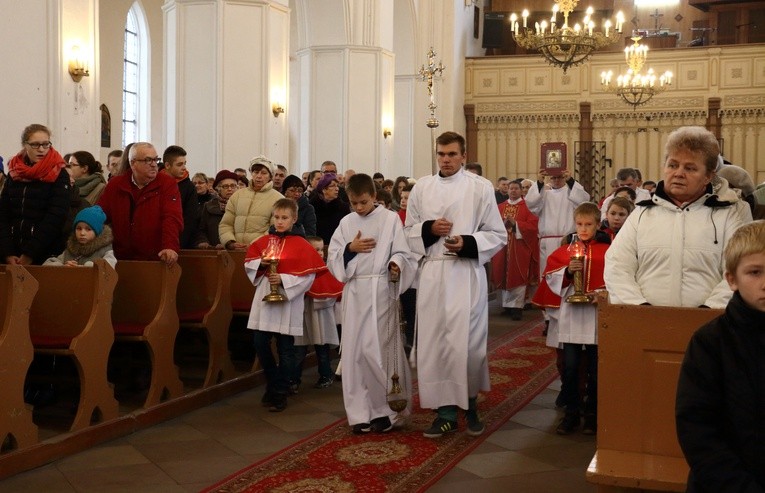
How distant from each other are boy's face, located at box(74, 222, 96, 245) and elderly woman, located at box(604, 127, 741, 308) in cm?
374

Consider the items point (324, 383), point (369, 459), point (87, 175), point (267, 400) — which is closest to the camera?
point (369, 459)

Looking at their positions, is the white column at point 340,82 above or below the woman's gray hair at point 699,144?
above

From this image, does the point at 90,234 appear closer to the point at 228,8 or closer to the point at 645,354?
the point at 645,354

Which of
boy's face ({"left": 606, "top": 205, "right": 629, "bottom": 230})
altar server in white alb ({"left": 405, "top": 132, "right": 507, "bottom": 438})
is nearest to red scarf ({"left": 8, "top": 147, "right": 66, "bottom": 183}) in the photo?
altar server in white alb ({"left": 405, "top": 132, "right": 507, "bottom": 438})

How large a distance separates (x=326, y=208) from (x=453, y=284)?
12.7 feet

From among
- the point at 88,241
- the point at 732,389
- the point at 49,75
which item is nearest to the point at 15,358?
the point at 88,241

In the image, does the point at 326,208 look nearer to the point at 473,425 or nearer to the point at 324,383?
the point at 324,383

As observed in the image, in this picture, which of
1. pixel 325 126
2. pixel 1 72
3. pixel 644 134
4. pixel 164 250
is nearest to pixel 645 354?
pixel 164 250

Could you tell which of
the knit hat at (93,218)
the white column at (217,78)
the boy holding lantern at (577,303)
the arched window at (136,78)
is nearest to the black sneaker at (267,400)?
the knit hat at (93,218)

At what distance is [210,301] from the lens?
7184 mm

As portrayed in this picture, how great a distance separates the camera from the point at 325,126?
16406mm

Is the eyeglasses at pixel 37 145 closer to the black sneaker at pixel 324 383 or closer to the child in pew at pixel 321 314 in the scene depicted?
the child in pew at pixel 321 314

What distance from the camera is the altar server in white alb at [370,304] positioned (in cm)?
591

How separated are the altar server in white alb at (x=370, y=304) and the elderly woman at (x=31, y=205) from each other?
193cm
